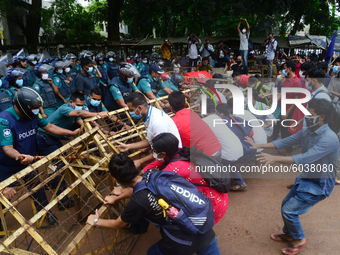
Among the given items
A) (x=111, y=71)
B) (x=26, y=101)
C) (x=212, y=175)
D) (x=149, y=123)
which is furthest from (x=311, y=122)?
(x=111, y=71)

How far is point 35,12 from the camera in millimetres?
12820

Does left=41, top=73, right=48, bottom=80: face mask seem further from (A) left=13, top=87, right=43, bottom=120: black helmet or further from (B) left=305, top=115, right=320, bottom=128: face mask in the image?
(B) left=305, top=115, right=320, bottom=128: face mask

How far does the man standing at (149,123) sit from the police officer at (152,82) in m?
2.25

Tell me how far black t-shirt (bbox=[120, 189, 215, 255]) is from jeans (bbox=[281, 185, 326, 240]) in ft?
3.66

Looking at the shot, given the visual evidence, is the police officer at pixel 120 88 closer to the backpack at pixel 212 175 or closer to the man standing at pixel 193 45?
the backpack at pixel 212 175

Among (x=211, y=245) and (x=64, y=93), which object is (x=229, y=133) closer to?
(x=211, y=245)

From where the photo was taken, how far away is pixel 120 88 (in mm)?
5195

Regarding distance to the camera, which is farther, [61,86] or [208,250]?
[61,86]

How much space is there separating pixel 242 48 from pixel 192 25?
6655 mm

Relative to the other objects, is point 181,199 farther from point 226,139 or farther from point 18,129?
point 18,129

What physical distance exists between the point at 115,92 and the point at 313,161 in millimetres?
3531

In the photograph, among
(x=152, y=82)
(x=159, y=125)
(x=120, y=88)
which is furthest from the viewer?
(x=152, y=82)

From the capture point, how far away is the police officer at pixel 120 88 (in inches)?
191

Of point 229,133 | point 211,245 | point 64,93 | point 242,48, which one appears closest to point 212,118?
point 229,133
